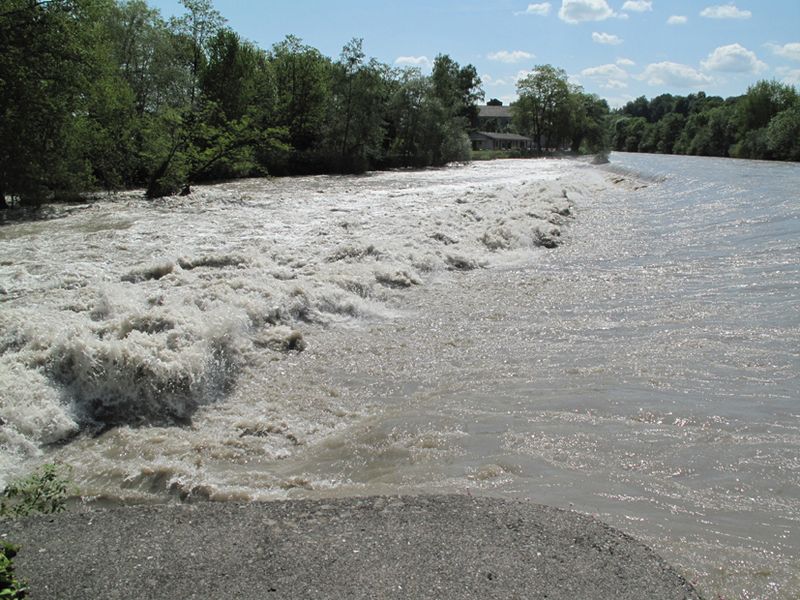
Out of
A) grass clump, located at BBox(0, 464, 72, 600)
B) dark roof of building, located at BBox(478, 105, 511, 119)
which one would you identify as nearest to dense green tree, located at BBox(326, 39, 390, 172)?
grass clump, located at BBox(0, 464, 72, 600)

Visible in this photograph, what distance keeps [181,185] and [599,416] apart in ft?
72.3

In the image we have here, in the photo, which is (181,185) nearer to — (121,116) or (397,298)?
(121,116)

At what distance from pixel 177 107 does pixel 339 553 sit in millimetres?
31369

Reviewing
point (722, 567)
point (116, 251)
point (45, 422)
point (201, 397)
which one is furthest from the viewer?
point (116, 251)

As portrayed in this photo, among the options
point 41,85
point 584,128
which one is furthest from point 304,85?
point 584,128

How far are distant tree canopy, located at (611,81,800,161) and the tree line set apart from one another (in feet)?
105

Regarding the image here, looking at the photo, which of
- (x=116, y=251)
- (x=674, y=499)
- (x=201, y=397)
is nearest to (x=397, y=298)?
(x=201, y=397)

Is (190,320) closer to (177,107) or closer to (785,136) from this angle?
(177,107)

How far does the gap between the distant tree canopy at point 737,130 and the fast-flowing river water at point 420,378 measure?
56.3m

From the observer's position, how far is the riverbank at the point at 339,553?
3.43 metres

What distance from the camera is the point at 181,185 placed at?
24859 mm

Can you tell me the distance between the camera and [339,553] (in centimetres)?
376

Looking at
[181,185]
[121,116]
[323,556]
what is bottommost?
[323,556]

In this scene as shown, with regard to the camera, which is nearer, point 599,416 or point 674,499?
point 674,499
